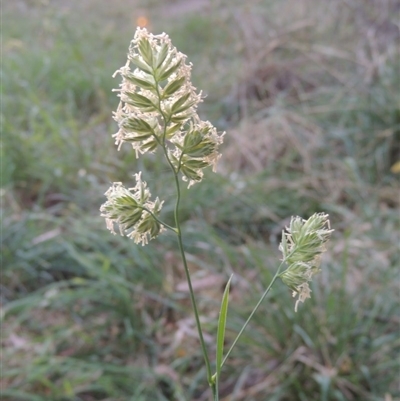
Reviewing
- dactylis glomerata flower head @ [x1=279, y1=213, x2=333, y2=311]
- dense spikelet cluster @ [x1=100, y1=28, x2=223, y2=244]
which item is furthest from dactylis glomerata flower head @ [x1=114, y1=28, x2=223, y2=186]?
dactylis glomerata flower head @ [x1=279, y1=213, x2=333, y2=311]

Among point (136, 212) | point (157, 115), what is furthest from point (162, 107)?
point (136, 212)

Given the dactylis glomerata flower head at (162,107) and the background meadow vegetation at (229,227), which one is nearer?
the dactylis glomerata flower head at (162,107)

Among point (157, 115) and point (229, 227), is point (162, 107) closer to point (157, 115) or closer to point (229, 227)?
point (157, 115)

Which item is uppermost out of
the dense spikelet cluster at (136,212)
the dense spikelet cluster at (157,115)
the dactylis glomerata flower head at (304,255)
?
the dense spikelet cluster at (157,115)

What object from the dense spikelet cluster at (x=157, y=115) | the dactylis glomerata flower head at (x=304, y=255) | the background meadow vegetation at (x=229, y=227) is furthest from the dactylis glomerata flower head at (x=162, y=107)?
the background meadow vegetation at (x=229, y=227)

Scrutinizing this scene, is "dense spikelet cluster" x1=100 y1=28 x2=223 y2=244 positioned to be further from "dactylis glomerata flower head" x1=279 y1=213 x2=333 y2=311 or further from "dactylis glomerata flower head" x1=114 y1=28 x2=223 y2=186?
"dactylis glomerata flower head" x1=279 y1=213 x2=333 y2=311

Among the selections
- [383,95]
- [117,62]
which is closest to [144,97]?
[383,95]

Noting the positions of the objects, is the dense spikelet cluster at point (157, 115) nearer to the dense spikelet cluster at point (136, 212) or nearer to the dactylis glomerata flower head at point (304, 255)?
the dense spikelet cluster at point (136, 212)
